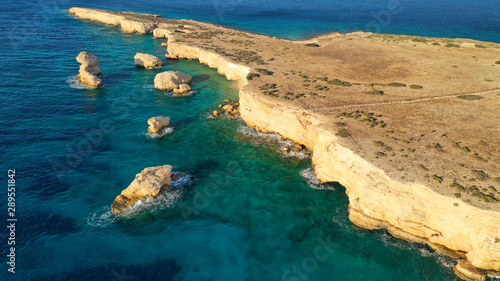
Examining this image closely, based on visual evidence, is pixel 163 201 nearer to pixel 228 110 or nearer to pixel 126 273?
pixel 126 273

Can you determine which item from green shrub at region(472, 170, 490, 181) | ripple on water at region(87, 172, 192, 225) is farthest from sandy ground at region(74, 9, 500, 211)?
ripple on water at region(87, 172, 192, 225)

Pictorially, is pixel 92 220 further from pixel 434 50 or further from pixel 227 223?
pixel 434 50

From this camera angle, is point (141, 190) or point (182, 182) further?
point (182, 182)

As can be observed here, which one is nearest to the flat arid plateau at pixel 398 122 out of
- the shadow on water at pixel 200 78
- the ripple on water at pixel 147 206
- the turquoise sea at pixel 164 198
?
the turquoise sea at pixel 164 198

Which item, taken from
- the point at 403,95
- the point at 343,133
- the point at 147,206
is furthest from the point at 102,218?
the point at 403,95

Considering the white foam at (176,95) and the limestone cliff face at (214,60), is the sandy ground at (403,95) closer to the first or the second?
the limestone cliff face at (214,60)

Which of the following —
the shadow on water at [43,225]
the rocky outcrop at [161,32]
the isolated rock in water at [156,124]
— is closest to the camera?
the shadow on water at [43,225]

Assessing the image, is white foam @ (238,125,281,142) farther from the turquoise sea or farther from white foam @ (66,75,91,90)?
white foam @ (66,75,91,90)

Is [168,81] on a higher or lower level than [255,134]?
higher
